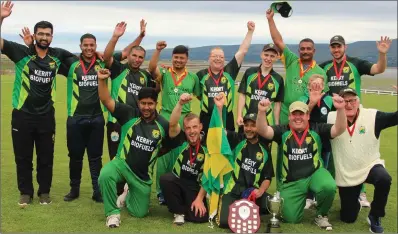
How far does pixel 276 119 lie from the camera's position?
650cm

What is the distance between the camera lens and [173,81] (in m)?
6.39

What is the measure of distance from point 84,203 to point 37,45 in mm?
2190

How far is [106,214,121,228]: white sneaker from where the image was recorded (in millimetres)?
5473

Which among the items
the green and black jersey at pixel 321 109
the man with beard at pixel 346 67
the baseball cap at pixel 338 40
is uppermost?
the baseball cap at pixel 338 40

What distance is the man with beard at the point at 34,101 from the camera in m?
6.05

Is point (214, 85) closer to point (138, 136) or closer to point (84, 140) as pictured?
point (138, 136)

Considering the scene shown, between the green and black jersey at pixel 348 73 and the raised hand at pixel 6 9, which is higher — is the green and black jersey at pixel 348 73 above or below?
below

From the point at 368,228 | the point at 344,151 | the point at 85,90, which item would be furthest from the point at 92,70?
the point at 368,228

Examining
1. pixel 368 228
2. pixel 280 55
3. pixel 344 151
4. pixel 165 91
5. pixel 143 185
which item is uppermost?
pixel 280 55

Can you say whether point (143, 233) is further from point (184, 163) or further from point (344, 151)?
point (344, 151)

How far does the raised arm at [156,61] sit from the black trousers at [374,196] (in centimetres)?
287

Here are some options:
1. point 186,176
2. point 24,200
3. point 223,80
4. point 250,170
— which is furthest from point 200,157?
point 24,200

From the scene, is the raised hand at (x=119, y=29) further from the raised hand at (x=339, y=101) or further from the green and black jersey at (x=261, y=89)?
the raised hand at (x=339, y=101)

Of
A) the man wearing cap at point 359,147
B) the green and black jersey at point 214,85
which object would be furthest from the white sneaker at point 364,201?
the green and black jersey at point 214,85
